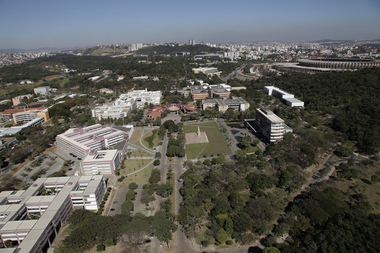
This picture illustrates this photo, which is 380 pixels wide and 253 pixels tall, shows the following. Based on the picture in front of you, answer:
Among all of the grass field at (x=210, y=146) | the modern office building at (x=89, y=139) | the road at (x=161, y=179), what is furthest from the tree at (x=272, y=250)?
the modern office building at (x=89, y=139)

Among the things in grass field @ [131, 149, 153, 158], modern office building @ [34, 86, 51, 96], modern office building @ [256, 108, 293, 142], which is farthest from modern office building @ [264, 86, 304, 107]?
modern office building @ [34, 86, 51, 96]

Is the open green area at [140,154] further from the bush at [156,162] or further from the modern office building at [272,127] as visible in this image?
the modern office building at [272,127]

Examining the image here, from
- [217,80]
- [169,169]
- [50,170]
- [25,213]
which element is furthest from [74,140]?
[217,80]

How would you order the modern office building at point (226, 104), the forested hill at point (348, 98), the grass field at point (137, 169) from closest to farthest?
the grass field at point (137, 169) → the forested hill at point (348, 98) → the modern office building at point (226, 104)

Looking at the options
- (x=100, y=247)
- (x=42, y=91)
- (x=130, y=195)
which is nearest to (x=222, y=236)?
(x=100, y=247)

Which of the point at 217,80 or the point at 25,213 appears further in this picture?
the point at 217,80

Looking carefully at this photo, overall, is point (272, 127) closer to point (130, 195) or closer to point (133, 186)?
point (133, 186)

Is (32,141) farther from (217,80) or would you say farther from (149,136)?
(217,80)

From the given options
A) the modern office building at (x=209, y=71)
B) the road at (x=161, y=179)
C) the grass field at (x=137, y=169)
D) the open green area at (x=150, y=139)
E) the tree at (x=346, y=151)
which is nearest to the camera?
the road at (x=161, y=179)
